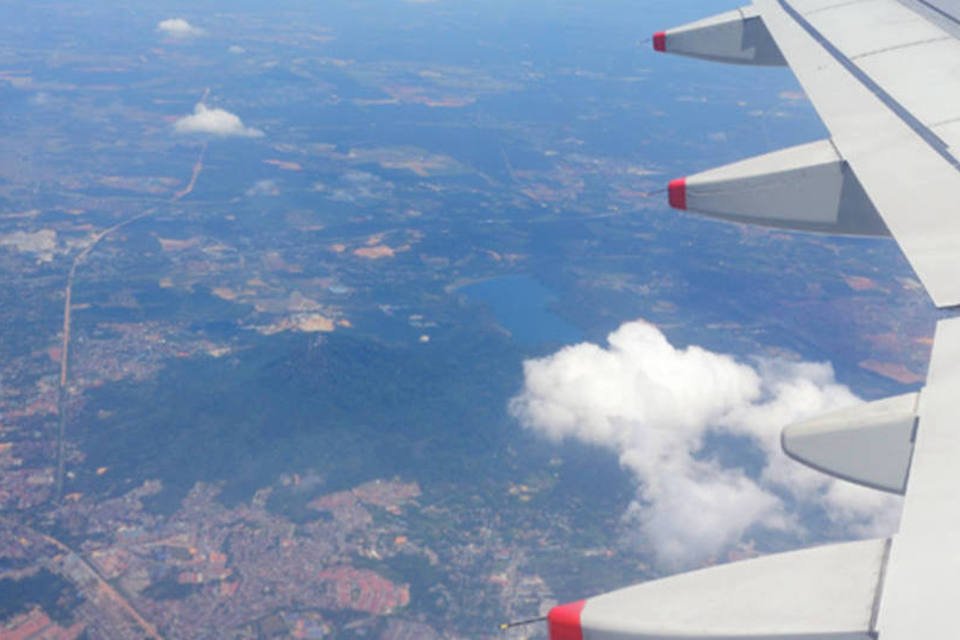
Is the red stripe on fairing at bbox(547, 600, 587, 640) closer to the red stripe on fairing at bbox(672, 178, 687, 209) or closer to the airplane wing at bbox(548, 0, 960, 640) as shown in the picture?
the airplane wing at bbox(548, 0, 960, 640)

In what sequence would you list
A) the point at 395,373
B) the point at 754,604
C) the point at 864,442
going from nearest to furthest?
the point at 754,604
the point at 864,442
the point at 395,373

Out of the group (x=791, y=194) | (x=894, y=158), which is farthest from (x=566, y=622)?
(x=894, y=158)

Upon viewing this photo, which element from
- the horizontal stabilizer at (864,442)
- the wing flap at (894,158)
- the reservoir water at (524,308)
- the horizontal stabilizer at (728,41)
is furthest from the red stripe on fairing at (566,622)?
the reservoir water at (524,308)

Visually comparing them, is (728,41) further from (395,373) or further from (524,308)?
(524,308)

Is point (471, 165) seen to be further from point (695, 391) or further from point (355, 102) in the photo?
point (695, 391)

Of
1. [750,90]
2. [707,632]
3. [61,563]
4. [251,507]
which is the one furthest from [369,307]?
[750,90]

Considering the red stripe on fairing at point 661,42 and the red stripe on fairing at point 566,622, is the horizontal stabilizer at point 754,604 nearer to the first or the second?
the red stripe on fairing at point 566,622
